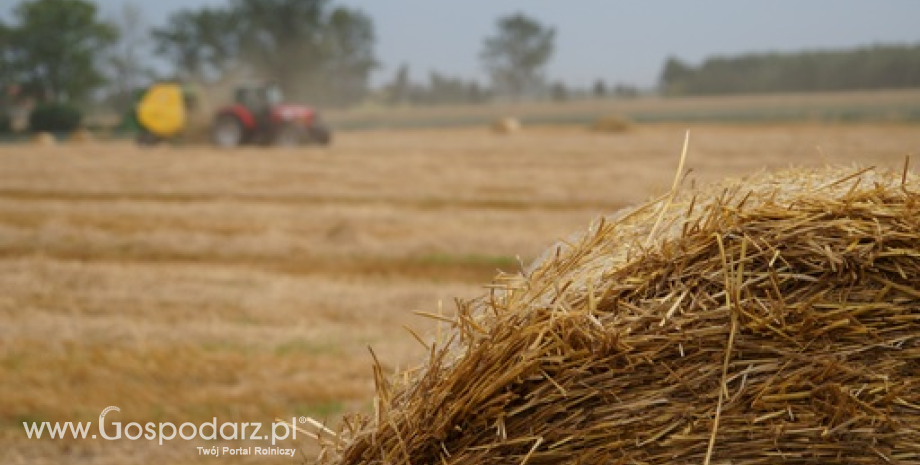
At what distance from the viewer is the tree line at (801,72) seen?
2372 inches

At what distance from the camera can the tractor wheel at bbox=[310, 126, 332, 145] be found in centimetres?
2923

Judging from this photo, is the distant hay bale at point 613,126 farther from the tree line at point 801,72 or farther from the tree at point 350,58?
the tree at point 350,58

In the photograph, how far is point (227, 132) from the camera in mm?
28828

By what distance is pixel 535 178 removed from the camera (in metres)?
17.7

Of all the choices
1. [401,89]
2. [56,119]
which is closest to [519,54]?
[401,89]

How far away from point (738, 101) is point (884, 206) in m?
59.0

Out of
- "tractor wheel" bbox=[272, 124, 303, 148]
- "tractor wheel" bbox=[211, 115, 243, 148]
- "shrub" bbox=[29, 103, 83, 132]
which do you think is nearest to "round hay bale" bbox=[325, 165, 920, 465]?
"tractor wheel" bbox=[272, 124, 303, 148]

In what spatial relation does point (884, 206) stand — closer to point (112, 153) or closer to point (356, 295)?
point (356, 295)

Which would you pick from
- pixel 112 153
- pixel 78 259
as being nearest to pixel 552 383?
pixel 78 259

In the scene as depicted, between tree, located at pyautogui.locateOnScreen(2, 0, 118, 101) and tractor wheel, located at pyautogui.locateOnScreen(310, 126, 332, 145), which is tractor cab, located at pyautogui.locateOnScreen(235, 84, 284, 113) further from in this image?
tree, located at pyautogui.locateOnScreen(2, 0, 118, 101)

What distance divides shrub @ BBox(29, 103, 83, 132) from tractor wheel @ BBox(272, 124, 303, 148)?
1983 centimetres

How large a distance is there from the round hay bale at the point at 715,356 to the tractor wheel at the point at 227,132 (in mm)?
26955
